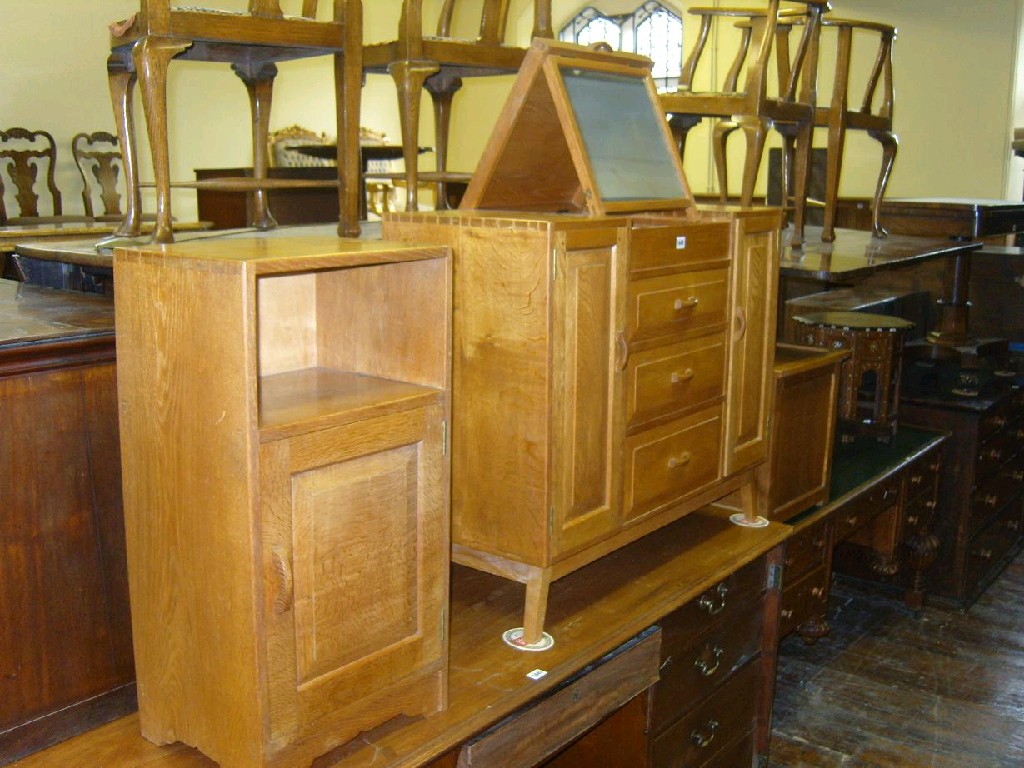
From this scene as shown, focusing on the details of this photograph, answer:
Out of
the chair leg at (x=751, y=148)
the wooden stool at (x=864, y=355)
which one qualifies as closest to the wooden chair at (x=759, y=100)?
the chair leg at (x=751, y=148)

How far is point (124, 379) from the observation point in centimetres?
161

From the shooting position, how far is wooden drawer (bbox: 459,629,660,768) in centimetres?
191

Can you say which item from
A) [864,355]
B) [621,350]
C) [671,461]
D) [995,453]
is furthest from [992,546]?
[621,350]

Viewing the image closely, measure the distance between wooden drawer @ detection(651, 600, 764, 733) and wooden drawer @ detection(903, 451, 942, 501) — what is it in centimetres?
139

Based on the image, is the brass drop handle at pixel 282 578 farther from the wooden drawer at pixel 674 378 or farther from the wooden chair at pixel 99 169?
the wooden chair at pixel 99 169

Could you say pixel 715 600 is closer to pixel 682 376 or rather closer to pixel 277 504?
pixel 682 376

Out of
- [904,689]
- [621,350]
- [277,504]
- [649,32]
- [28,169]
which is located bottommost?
[904,689]

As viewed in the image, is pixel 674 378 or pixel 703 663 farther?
pixel 703 663

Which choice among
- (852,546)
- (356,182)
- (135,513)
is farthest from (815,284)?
(135,513)

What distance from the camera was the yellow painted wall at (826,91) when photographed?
7637 millimetres

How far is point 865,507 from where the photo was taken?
3.60 metres

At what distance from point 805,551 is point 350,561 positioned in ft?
6.47

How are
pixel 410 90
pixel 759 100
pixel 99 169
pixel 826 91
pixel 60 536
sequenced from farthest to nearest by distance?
1. pixel 826 91
2. pixel 99 169
3. pixel 759 100
4. pixel 410 90
5. pixel 60 536

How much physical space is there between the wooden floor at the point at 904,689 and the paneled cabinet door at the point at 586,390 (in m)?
1.53
